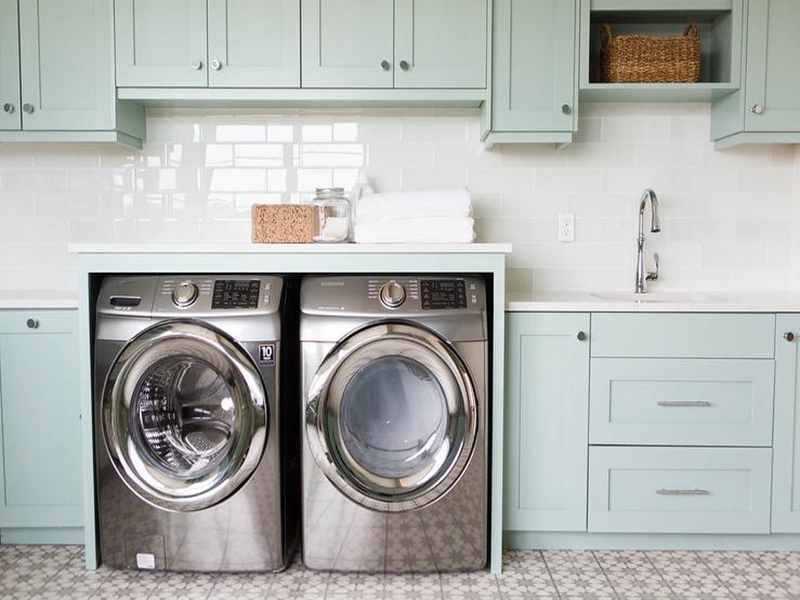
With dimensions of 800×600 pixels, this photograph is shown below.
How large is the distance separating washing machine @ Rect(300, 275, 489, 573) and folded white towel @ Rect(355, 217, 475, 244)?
0.50 feet

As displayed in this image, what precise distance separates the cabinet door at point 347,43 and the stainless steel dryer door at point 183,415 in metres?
1.03

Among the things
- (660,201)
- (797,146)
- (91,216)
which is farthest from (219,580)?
(797,146)

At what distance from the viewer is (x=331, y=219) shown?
9.01 feet

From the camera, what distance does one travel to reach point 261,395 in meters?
2.39

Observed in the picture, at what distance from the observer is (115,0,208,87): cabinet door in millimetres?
2807

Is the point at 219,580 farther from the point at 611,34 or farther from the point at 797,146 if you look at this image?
the point at 797,146


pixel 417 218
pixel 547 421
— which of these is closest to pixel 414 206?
pixel 417 218

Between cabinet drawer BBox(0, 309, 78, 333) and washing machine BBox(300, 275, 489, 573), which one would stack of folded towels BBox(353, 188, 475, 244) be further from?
cabinet drawer BBox(0, 309, 78, 333)

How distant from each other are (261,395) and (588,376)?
1.06 meters

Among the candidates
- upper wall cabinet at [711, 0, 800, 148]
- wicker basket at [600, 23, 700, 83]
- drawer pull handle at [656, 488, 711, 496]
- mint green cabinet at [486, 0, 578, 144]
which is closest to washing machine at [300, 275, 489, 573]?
drawer pull handle at [656, 488, 711, 496]

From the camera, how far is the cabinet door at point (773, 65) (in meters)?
2.83

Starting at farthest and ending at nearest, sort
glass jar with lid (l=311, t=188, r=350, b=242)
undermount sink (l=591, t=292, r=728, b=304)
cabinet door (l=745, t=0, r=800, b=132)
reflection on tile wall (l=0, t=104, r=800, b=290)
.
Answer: reflection on tile wall (l=0, t=104, r=800, b=290) < undermount sink (l=591, t=292, r=728, b=304) < cabinet door (l=745, t=0, r=800, b=132) < glass jar with lid (l=311, t=188, r=350, b=242)

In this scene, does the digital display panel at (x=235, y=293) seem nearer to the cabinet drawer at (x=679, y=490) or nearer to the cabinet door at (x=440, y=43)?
the cabinet door at (x=440, y=43)

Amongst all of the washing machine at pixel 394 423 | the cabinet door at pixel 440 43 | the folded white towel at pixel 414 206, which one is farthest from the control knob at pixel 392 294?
the cabinet door at pixel 440 43
